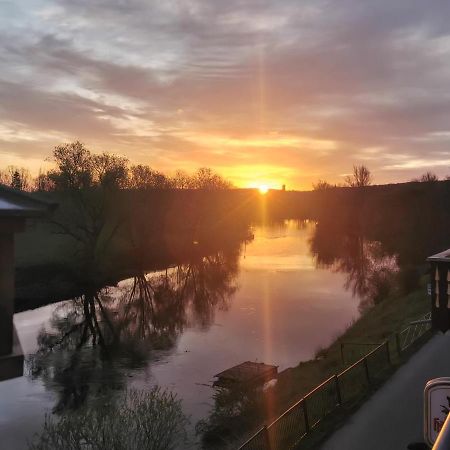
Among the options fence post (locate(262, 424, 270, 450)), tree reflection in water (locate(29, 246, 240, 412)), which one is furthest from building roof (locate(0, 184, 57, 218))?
tree reflection in water (locate(29, 246, 240, 412))

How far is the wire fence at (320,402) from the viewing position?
10625 millimetres

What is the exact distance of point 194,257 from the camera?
62312 millimetres

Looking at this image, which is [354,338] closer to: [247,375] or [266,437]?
[247,375]

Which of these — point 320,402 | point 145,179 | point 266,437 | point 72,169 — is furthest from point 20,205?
point 145,179

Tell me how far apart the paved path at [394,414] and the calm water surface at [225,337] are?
6.69m

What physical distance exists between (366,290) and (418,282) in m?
4.25

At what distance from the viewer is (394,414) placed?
11.4 m

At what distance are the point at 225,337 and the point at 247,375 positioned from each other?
7.78 meters

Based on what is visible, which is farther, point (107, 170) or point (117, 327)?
point (107, 170)

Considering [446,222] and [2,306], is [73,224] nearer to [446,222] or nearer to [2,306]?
[2,306]

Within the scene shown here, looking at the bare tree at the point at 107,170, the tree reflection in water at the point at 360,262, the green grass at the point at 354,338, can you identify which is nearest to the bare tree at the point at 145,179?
the bare tree at the point at 107,170

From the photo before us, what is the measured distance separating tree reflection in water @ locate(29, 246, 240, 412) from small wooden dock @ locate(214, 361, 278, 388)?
4.54 m

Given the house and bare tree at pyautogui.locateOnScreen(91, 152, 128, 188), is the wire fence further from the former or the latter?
bare tree at pyautogui.locateOnScreen(91, 152, 128, 188)

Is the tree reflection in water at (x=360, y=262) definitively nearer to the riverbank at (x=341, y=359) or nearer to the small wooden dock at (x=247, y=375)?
the riverbank at (x=341, y=359)
